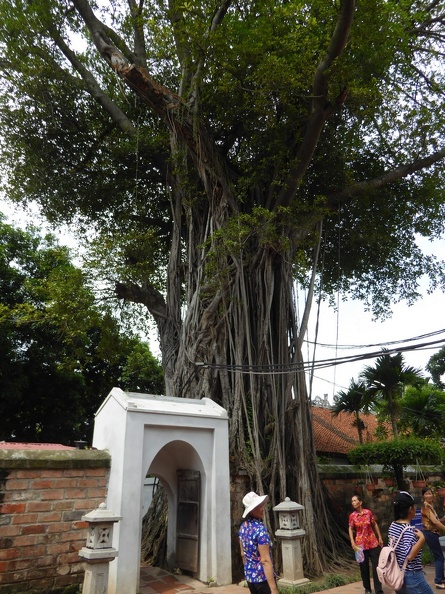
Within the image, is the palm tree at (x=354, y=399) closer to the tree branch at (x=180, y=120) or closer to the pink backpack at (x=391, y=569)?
the tree branch at (x=180, y=120)

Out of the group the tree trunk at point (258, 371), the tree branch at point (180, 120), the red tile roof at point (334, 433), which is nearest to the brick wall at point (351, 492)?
the tree trunk at point (258, 371)

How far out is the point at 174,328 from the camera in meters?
7.82

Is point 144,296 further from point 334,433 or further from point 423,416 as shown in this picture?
point 334,433

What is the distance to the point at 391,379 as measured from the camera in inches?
416

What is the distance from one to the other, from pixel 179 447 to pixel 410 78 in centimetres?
726

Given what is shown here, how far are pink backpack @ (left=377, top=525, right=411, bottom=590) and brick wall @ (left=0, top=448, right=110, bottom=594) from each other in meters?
3.16

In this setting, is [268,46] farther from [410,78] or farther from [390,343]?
[390,343]

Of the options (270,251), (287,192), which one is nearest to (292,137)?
(287,192)

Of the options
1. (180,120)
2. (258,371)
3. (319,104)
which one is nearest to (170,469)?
(258,371)

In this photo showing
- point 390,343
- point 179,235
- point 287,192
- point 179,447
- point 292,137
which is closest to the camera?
point 390,343

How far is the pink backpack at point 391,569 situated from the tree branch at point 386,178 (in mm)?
6289

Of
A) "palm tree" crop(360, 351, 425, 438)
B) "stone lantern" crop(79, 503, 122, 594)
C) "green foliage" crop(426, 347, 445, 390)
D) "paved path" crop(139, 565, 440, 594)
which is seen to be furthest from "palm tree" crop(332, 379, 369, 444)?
"green foliage" crop(426, 347, 445, 390)

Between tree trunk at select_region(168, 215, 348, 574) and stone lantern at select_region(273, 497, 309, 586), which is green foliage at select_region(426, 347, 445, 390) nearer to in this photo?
tree trunk at select_region(168, 215, 348, 574)

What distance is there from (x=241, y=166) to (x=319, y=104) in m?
1.93
